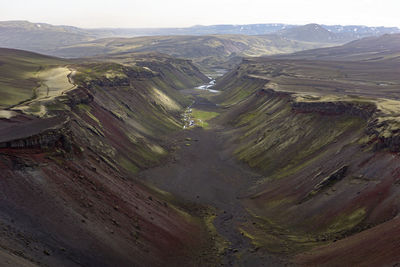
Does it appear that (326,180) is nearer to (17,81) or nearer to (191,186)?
(191,186)

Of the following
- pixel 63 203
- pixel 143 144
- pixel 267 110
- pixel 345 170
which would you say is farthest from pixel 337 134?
pixel 63 203

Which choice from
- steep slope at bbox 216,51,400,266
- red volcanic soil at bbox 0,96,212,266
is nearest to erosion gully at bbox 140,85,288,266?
steep slope at bbox 216,51,400,266

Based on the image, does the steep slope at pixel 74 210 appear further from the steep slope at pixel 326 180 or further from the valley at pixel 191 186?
the steep slope at pixel 326 180

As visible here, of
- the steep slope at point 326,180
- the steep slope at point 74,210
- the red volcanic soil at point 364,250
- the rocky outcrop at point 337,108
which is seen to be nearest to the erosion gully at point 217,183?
the steep slope at point 326,180

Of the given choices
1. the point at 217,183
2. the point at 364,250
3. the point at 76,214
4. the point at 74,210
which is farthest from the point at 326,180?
the point at 74,210

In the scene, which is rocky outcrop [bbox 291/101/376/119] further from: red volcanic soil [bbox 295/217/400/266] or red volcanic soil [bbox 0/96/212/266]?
red volcanic soil [bbox 0/96/212/266]
